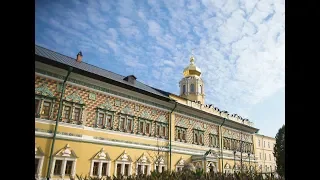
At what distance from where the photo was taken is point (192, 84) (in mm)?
27859

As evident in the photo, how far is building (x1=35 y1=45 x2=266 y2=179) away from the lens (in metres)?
13.1

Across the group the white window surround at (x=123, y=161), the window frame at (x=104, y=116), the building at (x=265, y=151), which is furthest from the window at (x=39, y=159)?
the building at (x=265, y=151)

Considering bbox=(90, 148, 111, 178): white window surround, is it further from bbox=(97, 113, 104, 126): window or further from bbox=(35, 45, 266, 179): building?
bbox=(97, 113, 104, 126): window

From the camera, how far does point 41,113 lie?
12.9 meters

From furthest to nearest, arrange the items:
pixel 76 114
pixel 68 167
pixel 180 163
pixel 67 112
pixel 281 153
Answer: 1. pixel 180 163
2. pixel 76 114
3. pixel 67 112
4. pixel 68 167
5. pixel 281 153

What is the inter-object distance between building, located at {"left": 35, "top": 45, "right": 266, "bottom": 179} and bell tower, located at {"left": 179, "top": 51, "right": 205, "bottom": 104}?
3.75 m

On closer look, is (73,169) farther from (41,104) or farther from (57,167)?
(41,104)

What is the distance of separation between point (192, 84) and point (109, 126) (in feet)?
46.8

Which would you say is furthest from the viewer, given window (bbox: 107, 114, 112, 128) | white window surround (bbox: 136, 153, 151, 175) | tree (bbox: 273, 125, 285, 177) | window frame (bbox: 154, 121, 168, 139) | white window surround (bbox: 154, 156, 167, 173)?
window frame (bbox: 154, 121, 168, 139)

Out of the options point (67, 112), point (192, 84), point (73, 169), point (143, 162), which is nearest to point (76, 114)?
point (67, 112)

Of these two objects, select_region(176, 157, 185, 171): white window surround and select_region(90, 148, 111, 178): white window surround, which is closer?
select_region(90, 148, 111, 178): white window surround

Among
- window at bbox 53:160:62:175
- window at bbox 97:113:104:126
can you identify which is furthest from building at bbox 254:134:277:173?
window at bbox 53:160:62:175
